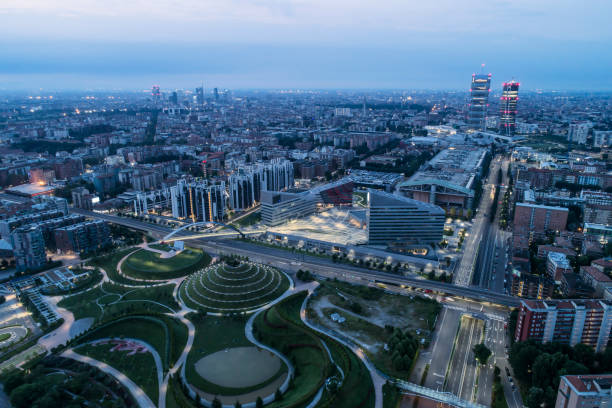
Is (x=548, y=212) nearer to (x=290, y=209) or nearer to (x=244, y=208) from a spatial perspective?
(x=290, y=209)

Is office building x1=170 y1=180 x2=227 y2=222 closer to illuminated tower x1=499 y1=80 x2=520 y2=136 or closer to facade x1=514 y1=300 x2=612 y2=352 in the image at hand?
facade x1=514 y1=300 x2=612 y2=352

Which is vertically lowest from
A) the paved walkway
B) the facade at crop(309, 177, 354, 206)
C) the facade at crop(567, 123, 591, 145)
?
the paved walkway

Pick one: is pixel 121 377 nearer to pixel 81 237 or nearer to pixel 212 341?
pixel 212 341

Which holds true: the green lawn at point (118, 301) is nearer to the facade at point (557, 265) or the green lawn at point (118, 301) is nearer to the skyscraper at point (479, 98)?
the facade at point (557, 265)

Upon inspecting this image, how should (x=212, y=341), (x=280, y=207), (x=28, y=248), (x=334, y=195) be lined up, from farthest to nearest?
1. (x=334, y=195)
2. (x=280, y=207)
3. (x=28, y=248)
4. (x=212, y=341)

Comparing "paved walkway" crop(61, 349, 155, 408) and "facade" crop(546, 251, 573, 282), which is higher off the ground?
"facade" crop(546, 251, 573, 282)

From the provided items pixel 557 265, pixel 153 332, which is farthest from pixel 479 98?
pixel 153 332

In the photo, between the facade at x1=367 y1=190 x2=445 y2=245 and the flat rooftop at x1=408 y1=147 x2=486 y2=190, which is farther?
the flat rooftop at x1=408 y1=147 x2=486 y2=190

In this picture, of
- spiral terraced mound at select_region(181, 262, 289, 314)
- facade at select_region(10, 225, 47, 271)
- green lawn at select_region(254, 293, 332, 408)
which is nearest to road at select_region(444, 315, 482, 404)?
green lawn at select_region(254, 293, 332, 408)
